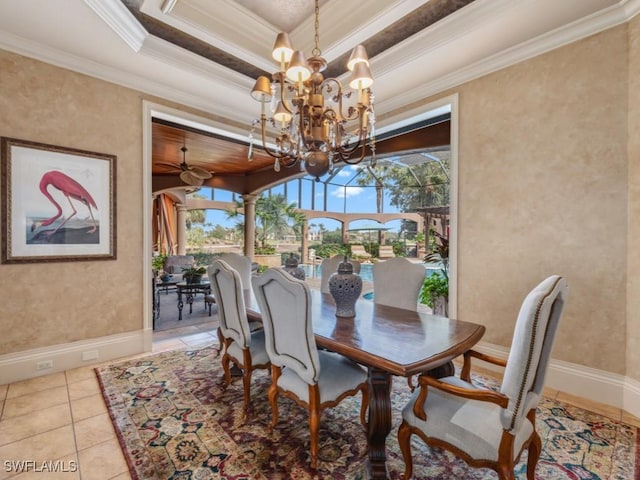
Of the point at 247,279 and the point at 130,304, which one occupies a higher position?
the point at 247,279

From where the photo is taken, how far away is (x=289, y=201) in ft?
40.8

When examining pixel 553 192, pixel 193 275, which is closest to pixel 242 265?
pixel 193 275

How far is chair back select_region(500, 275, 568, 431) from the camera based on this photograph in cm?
111

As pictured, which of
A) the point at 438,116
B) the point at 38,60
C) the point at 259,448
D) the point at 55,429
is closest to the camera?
the point at 259,448

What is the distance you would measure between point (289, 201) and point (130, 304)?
377 inches


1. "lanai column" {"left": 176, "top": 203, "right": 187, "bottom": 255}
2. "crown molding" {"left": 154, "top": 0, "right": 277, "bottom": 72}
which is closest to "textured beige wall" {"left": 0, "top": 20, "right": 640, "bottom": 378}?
"crown molding" {"left": 154, "top": 0, "right": 277, "bottom": 72}

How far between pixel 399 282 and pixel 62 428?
8.71 ft

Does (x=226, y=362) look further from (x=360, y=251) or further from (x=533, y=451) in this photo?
(x=360, y=251)

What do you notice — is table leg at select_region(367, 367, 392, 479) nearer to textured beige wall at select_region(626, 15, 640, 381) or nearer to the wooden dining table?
the wooden dining table

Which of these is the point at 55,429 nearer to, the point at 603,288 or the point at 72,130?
the point at 72,130

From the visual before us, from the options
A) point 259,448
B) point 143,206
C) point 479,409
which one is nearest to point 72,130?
point 143,206

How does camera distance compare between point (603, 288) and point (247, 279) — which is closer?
point (603, 288)

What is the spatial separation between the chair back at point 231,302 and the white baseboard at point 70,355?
1.53 meters

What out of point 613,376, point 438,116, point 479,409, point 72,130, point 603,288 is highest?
point 438,116
